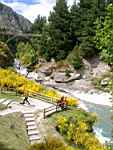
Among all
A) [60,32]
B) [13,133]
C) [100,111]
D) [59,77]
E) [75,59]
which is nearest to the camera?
[13,133]

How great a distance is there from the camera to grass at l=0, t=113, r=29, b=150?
22.9m

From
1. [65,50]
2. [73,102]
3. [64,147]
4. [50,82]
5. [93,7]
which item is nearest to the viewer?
[64,147]

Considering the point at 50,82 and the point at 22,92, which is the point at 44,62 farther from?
→ the point at 22,92

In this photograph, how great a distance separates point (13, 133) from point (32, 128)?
229cm

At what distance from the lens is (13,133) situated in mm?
24750

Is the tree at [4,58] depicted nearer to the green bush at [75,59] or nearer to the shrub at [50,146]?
the green bush at [75,59]

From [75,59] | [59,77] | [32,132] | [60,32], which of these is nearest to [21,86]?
[32,132]

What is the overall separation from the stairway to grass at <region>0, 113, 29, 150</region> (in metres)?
0.37

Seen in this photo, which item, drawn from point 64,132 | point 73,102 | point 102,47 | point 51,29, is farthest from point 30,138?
point 51,29

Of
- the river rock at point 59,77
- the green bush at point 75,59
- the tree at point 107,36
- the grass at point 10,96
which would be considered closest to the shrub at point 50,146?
the tree at point 107,36

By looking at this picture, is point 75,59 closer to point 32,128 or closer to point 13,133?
point 32,128

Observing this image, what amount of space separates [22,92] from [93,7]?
4906 centimetres

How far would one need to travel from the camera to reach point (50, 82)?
77000 millimetres

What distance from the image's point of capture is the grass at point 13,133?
2290 cm
